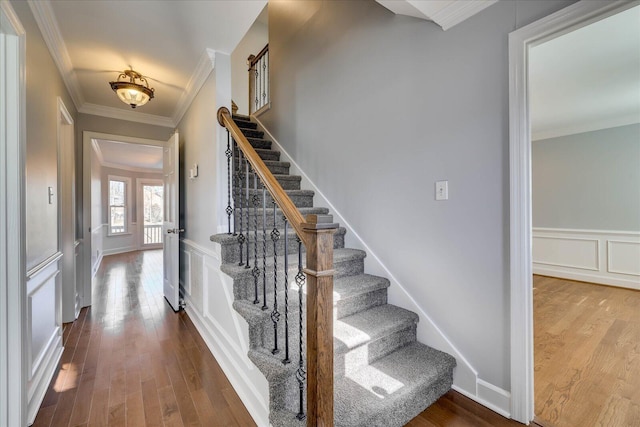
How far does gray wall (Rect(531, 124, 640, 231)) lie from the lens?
12.8 ft

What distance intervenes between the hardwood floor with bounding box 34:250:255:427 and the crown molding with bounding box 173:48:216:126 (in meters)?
2.37

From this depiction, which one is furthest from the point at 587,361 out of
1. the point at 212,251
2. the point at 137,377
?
the point at 137,377

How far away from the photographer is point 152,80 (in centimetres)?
277

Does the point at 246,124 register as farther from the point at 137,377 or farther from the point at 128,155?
the point at 128,155

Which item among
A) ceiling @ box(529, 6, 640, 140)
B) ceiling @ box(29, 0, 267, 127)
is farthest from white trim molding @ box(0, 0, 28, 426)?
ceiling @ box(529, 6, 640, 140)

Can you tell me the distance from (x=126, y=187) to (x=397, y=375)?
30.8 feet

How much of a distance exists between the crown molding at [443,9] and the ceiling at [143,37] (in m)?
0.90

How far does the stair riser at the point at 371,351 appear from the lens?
1.56 m

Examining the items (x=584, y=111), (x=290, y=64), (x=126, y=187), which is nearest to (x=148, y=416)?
(x=290, y=64)

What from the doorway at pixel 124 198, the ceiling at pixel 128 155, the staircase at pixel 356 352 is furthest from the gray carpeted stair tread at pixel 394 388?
the doorway at pixel 124 198

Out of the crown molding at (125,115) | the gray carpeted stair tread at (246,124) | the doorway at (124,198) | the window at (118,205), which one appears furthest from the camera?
the window at (118,205)

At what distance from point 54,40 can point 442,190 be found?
2.96 metres

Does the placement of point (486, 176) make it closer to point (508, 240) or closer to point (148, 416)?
point (508, 240)

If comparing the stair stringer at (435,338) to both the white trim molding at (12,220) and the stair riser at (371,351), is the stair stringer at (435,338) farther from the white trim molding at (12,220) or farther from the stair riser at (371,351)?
the white trim molding at (12,220)
